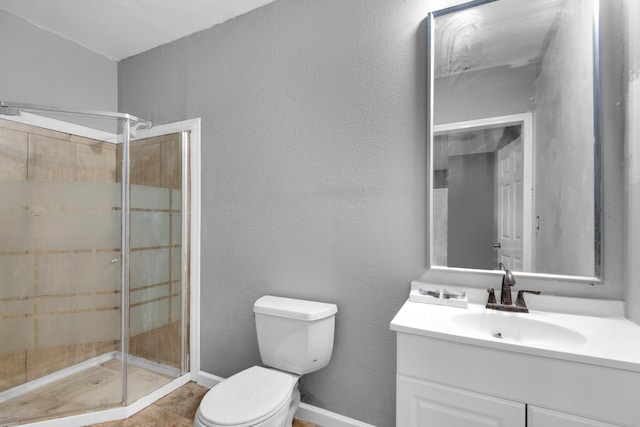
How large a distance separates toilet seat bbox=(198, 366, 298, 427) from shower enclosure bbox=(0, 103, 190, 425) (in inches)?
36.0

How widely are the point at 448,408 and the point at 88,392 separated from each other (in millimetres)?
2139

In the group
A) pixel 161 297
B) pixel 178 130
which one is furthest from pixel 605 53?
pixel 161 297

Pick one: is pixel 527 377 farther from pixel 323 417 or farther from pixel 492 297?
pixel 323 417

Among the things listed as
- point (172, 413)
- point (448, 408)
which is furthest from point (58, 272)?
point (448, 408)

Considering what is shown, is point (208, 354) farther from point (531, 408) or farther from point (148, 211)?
point (531, 408)

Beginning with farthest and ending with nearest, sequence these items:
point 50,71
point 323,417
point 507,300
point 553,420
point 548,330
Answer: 1. point 50,71
2. point 323,417
3. point 507,300
4. point 548,330
5. point 553,420

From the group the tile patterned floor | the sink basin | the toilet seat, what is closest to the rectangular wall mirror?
the sink basin

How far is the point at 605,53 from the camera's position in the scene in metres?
1.21

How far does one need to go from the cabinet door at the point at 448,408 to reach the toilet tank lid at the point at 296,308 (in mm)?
546

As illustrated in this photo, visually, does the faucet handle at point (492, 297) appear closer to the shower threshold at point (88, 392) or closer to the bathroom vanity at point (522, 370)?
the bathroom vanity at point (522, 370)

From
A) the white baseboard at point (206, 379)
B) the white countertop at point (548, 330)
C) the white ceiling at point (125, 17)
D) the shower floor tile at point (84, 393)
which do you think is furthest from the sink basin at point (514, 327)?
the white ceiling at point (125, 17)

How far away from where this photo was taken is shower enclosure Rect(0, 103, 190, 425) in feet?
6.04

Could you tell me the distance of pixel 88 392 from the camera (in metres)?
1.92

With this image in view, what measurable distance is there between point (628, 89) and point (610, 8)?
13.6 inches
